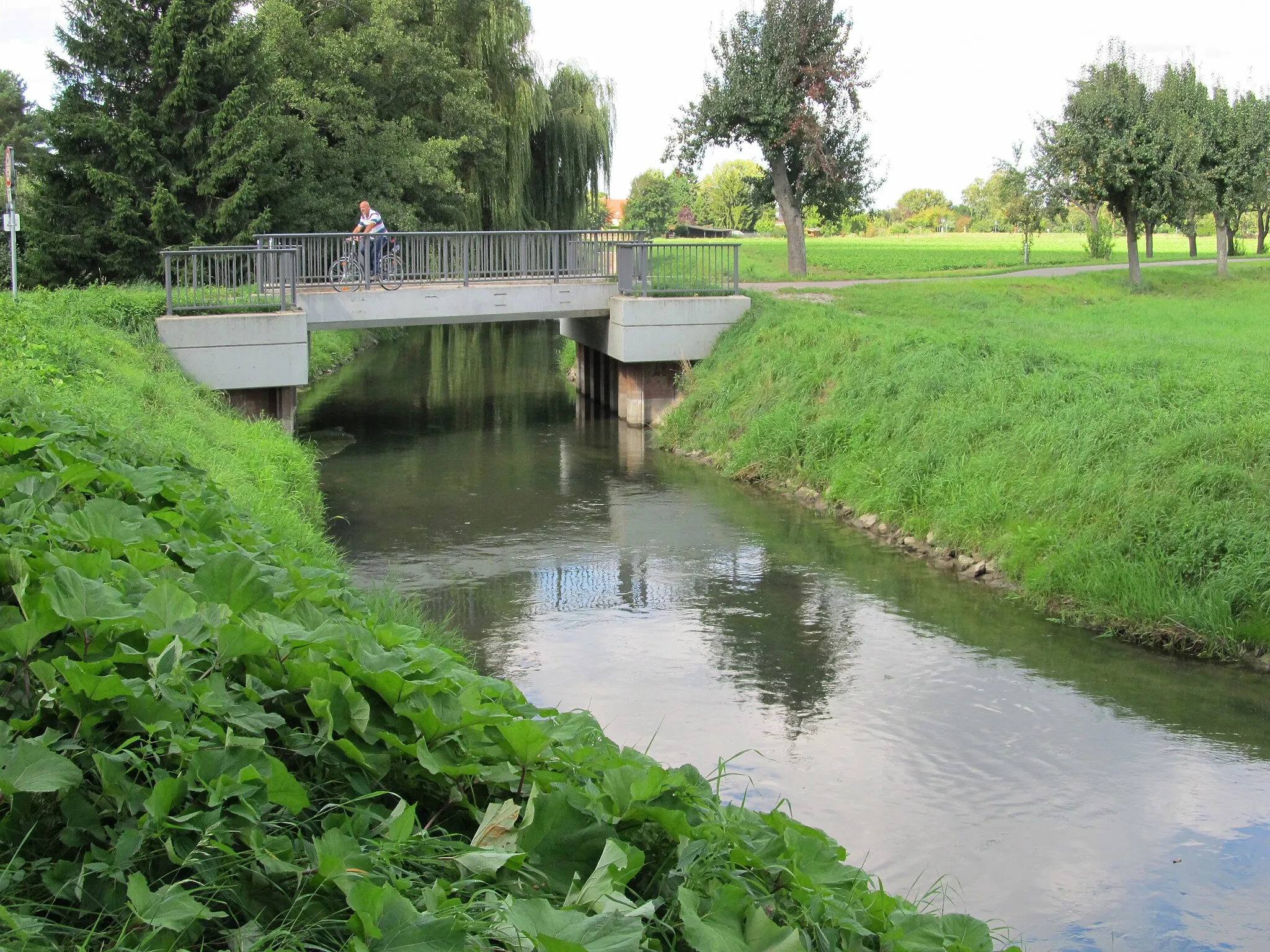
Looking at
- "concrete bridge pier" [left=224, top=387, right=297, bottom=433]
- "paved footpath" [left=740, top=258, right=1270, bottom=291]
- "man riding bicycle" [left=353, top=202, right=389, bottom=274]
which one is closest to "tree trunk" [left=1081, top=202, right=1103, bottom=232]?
"paved footpath" [left=740, top=258, right=1270, bottom=291]

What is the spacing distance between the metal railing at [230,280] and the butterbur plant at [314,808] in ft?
56.6

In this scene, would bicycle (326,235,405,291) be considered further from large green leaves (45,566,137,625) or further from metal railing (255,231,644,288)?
large green leaves (45,566,137,625)

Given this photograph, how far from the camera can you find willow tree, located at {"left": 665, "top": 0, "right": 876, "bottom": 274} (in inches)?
1323

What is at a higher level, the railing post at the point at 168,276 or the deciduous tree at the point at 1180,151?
the deciduous tree at the point at 1180,151

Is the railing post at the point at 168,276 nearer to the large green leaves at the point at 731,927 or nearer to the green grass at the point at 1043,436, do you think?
the green grass at the point at 1043,436

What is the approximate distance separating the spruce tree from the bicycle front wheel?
9245 millimetres

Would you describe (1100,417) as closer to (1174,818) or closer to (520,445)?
(1174,818)

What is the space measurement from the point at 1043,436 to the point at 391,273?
13033mm

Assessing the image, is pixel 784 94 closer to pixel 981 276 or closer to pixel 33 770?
pixel 981 276

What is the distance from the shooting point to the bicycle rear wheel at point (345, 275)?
22906 mm

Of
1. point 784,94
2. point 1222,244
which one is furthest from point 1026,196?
point 784,94

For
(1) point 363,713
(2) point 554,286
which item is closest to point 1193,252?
(2) point 554,286

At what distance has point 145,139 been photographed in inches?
1226

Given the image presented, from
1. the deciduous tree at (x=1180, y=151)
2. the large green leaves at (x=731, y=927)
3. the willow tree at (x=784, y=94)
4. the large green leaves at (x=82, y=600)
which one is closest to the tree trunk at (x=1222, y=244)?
the deciduous tree at (x=1180, y=151)
